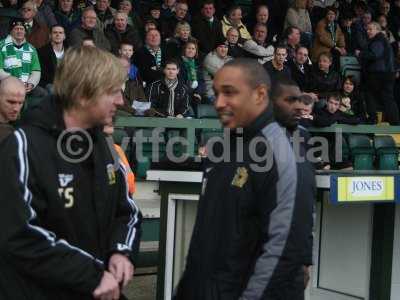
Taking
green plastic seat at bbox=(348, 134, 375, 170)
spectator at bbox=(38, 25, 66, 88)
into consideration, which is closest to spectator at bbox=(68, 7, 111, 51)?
spectator at bbox=(38, 25, 66, 88)

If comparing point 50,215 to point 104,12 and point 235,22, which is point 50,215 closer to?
point 104,12

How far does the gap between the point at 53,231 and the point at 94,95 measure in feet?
1.55

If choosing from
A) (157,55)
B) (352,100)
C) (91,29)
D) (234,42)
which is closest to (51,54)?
(91,29)

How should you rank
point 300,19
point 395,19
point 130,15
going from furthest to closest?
point 395,19
point 300,19
point 130,15

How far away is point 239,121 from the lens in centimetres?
260

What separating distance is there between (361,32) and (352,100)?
2.19 meters

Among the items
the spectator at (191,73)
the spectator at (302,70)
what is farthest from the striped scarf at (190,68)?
the spectator at (302,70)

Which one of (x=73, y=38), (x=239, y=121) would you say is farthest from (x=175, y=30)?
(x=239, y=121)

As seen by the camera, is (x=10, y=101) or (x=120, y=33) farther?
(x=120, y=33)

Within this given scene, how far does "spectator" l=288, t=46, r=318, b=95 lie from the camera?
11.3m

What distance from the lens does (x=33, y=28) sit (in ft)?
30.8

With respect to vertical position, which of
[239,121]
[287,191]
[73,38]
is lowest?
[287,191]

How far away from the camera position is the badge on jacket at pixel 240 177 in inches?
96.5

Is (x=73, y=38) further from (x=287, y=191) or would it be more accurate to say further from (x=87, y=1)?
(x=287, y=191)
